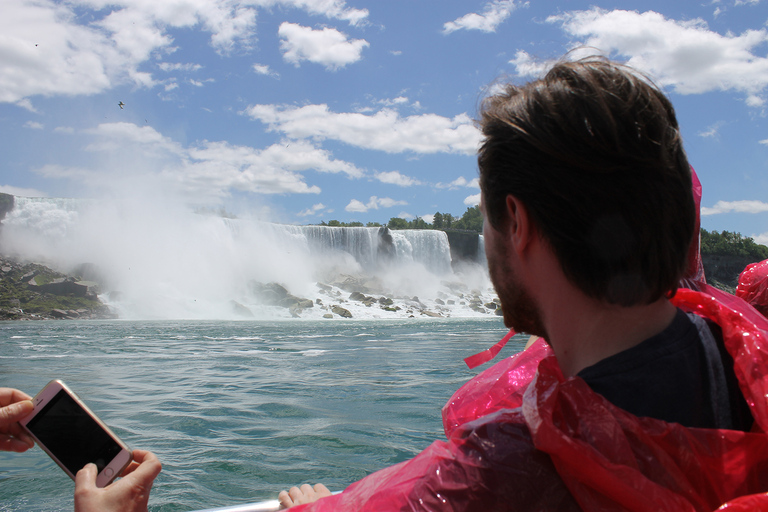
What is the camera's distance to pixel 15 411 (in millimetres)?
1247

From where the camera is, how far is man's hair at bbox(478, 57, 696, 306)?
0.84 meters

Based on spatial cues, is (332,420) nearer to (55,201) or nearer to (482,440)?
(482,440)

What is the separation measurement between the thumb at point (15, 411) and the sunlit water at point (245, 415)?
1.70 metres

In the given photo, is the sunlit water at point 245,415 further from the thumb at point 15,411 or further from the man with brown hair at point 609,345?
the man with brown hair at point 609,345

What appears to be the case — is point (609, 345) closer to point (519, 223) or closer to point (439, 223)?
point (519, 223)

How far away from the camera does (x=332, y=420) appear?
14.9ft

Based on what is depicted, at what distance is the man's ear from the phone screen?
3.32ft

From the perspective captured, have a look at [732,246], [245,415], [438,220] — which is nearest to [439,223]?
[438,220]

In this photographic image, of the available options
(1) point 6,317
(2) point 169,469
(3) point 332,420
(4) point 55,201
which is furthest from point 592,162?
(4) point 55,201

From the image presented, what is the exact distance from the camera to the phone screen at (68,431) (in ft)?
4.02

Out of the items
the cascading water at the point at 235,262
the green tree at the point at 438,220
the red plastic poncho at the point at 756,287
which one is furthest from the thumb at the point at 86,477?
the green tree at the point at 438,220

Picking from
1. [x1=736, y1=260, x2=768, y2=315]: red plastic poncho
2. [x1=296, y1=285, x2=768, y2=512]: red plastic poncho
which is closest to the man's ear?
[x1=296, y1=285, x2=768, y2=512]: red plastic poncho

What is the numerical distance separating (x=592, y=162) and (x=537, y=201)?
0.34 ft

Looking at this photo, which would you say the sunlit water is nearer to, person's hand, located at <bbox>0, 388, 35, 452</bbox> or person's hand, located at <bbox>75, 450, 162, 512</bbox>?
person's hand, located at <bbox>0, 388, 35, 452</bbox>
